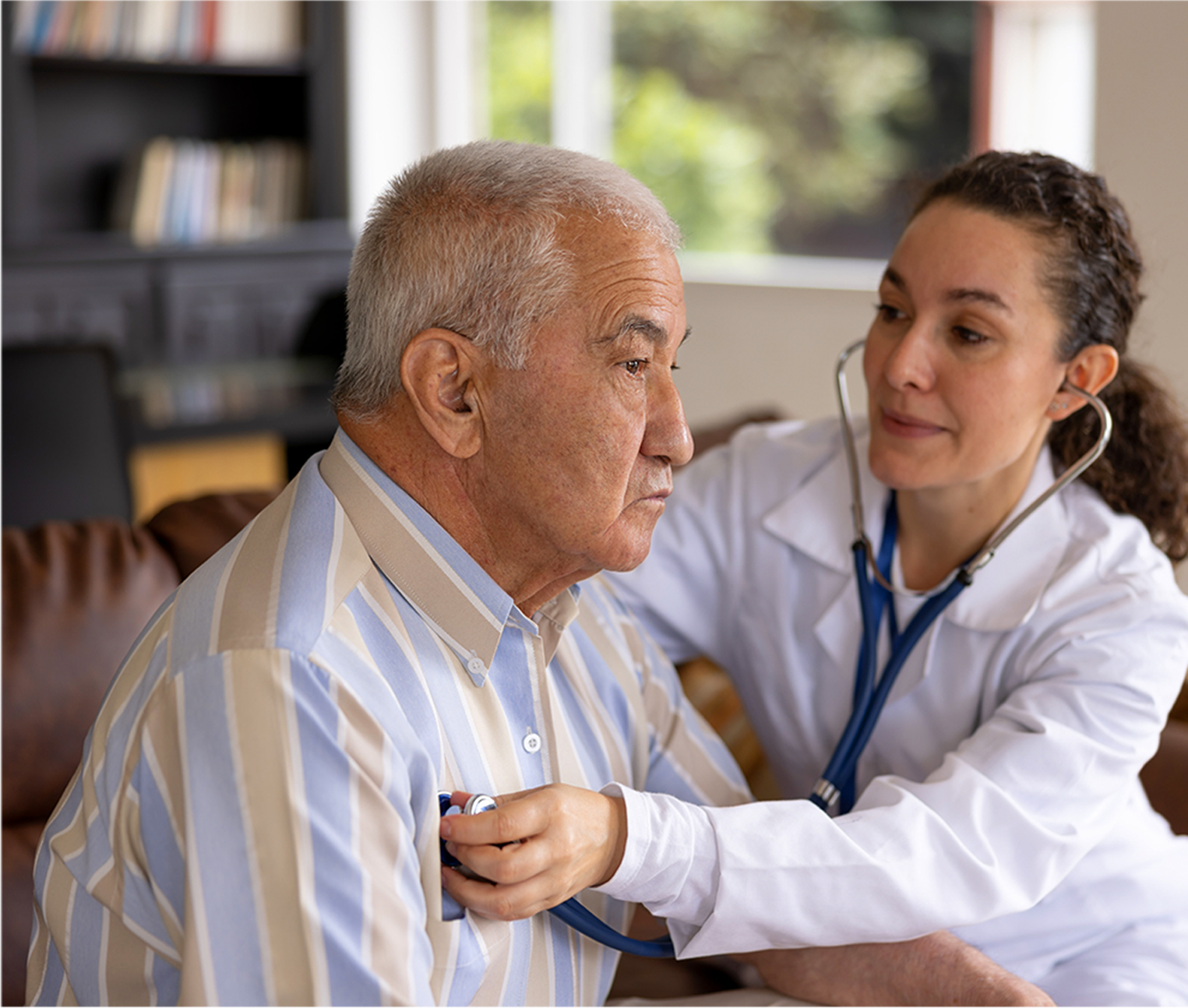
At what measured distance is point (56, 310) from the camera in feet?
14.0

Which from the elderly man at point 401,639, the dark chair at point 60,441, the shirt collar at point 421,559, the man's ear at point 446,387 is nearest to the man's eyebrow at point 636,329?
the elderly man at point 401,639

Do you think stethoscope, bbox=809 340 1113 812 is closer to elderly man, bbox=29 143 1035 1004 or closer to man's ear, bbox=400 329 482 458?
elderly man, bbox=29 143 1035 1004

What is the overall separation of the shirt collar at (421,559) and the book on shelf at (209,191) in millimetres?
3840

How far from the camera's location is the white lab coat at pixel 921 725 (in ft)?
3.89

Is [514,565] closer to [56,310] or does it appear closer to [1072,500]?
[1072,500]

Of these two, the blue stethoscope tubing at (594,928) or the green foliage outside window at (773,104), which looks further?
the green foliage outside window at (773,104)

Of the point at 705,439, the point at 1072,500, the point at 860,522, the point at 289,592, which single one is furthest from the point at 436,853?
the point at 705,439

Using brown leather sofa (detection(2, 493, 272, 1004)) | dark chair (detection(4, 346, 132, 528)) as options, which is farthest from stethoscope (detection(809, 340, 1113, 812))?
dark chair (detection(4, 346, 132, 528))

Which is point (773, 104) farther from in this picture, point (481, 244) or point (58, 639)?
point (481, 244)

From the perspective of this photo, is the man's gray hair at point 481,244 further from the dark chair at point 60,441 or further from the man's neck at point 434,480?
the dark chair at point 60,441

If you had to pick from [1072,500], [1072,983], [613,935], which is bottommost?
[1072,983]

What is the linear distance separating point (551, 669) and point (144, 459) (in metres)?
2.88

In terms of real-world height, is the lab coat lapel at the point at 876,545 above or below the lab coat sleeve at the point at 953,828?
above

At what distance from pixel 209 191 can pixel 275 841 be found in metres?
4.30
